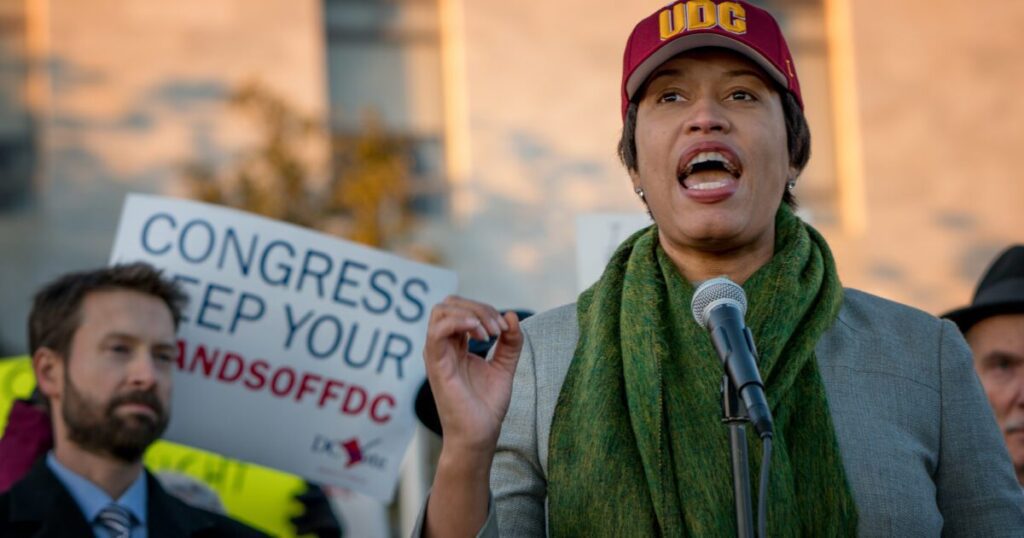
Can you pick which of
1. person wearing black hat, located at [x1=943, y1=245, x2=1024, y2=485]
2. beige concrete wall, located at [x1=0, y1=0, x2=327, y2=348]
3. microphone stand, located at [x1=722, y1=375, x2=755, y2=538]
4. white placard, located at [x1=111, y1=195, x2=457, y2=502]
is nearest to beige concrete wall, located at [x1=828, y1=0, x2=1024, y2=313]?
beige concrete wall, located at [x1=0, y1=0, x2=327, y2=348]

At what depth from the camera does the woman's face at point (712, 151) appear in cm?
299

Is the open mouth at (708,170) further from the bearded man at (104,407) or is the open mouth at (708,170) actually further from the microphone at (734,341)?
the bearded man at (104,407)

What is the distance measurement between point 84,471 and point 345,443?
89 cm

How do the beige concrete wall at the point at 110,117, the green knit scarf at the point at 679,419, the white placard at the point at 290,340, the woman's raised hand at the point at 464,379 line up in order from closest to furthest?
the woman's raised hand at the point at 464,379, the green knit scarf at the point at 679,419, the white placard at the point at 290,340, the beige concrete wall at the point at 110,117

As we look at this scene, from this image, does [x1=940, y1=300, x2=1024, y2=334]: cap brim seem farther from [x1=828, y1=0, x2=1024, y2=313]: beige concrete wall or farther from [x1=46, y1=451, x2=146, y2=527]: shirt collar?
[x1=828, y1=0, x2=1024, y2=313]: beige concrete wall

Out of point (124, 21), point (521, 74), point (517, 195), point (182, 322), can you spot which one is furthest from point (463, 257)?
point (182, 322)

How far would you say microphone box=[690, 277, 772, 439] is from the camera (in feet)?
7.72

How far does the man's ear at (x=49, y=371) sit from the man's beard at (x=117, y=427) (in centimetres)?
17

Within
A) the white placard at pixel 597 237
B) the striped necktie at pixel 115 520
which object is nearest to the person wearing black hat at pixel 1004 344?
the white placard at pixel 597 237

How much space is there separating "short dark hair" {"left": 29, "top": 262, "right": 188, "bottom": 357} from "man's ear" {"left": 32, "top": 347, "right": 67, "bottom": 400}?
25 millimetres

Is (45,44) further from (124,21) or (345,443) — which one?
(345,443)

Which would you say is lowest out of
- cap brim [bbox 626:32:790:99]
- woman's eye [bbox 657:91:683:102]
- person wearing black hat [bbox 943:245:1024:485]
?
person wearing black hat [bbox 943:245:1024:485]

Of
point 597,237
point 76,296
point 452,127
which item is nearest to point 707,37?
point 597,237

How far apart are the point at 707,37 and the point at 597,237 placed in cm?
Result: 277
